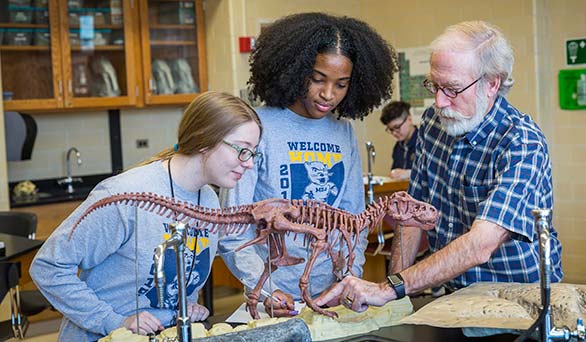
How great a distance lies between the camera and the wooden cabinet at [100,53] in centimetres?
573

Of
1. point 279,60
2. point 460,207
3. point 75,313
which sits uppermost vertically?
point 279,60

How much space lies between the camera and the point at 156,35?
6.30 m

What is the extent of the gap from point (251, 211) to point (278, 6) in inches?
186

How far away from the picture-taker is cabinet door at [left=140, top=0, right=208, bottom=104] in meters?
6.21

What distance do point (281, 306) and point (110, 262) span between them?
1.45 ft

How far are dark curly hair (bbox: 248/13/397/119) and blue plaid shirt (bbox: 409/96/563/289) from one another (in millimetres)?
→ 256

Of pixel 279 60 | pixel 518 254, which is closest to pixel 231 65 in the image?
pixel 279 60

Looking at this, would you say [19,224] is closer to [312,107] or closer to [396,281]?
[312,107]

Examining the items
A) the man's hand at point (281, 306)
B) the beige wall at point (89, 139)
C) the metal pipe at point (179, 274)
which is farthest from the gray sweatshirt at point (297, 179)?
the beige wall at point (89, 139)

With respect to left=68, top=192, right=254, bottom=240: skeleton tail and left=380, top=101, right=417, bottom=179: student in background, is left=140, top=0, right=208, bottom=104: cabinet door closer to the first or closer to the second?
left=380, top=101, right=417, bottom=179: student in background

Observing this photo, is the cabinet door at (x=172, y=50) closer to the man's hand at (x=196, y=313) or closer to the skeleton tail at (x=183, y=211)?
the man's hand at (x=196, y=313)

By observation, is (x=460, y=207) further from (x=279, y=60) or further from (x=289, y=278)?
(x=279, y=60)

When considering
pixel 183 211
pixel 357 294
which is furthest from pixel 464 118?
pixel 183 211

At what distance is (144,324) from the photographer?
2039 mm
